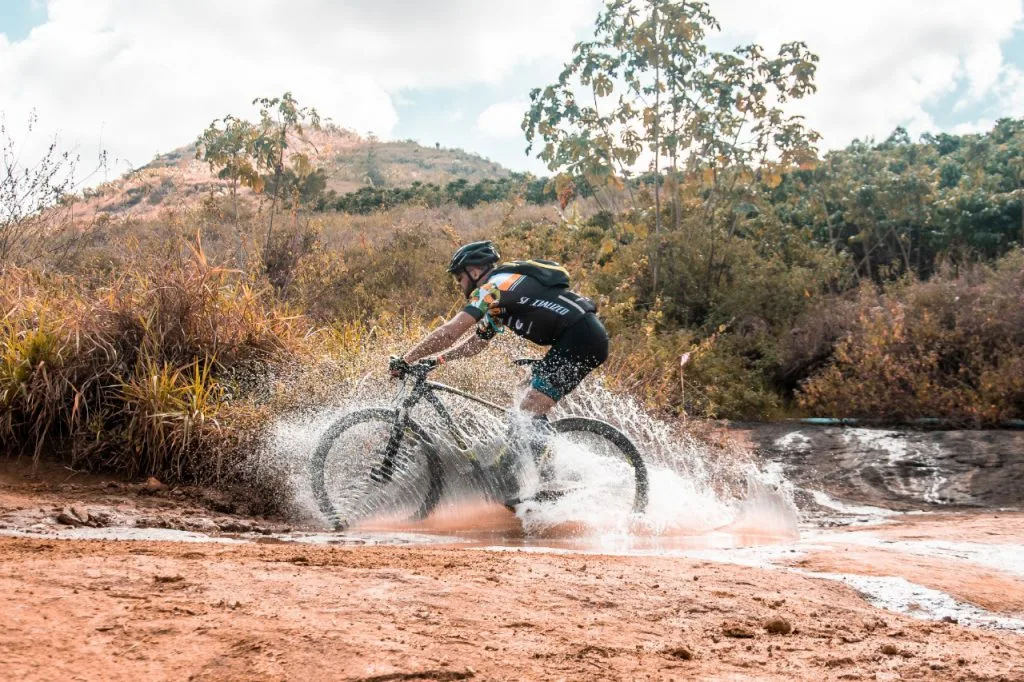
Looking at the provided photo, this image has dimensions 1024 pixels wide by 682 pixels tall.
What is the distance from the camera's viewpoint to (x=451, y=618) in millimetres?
3473

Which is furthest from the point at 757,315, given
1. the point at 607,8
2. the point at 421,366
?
the point at 421,366

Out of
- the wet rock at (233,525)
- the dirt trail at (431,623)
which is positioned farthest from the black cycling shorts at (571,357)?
the wet rock at (233,525)

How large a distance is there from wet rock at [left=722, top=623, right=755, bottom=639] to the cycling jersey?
10.2 ft

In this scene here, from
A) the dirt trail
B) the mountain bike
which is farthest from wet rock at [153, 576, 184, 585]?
the mountain bike

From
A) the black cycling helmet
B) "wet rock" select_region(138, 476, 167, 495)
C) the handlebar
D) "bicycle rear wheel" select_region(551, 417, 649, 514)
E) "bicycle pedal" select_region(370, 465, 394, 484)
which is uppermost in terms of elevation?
the black cycling helmet

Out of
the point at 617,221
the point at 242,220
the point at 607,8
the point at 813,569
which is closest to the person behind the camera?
the point at 813,569

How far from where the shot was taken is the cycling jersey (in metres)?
6.40

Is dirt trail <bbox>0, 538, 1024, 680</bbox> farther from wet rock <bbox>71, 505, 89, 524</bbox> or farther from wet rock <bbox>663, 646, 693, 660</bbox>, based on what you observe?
wet rock <bbox>71, 505, 89, 524</bbox>

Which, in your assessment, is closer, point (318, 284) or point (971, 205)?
point (318, 284)

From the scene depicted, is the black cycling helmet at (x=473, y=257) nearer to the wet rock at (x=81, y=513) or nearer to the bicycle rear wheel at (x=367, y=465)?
the bicycle rear wheel at (x=367, y=465)

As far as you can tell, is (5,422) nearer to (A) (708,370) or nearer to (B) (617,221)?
(A) (708,370)

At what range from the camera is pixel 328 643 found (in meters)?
3.05

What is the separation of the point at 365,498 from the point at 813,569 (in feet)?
10.6

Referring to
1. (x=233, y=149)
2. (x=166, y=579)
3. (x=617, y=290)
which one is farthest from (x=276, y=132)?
(x=166, y=579)
